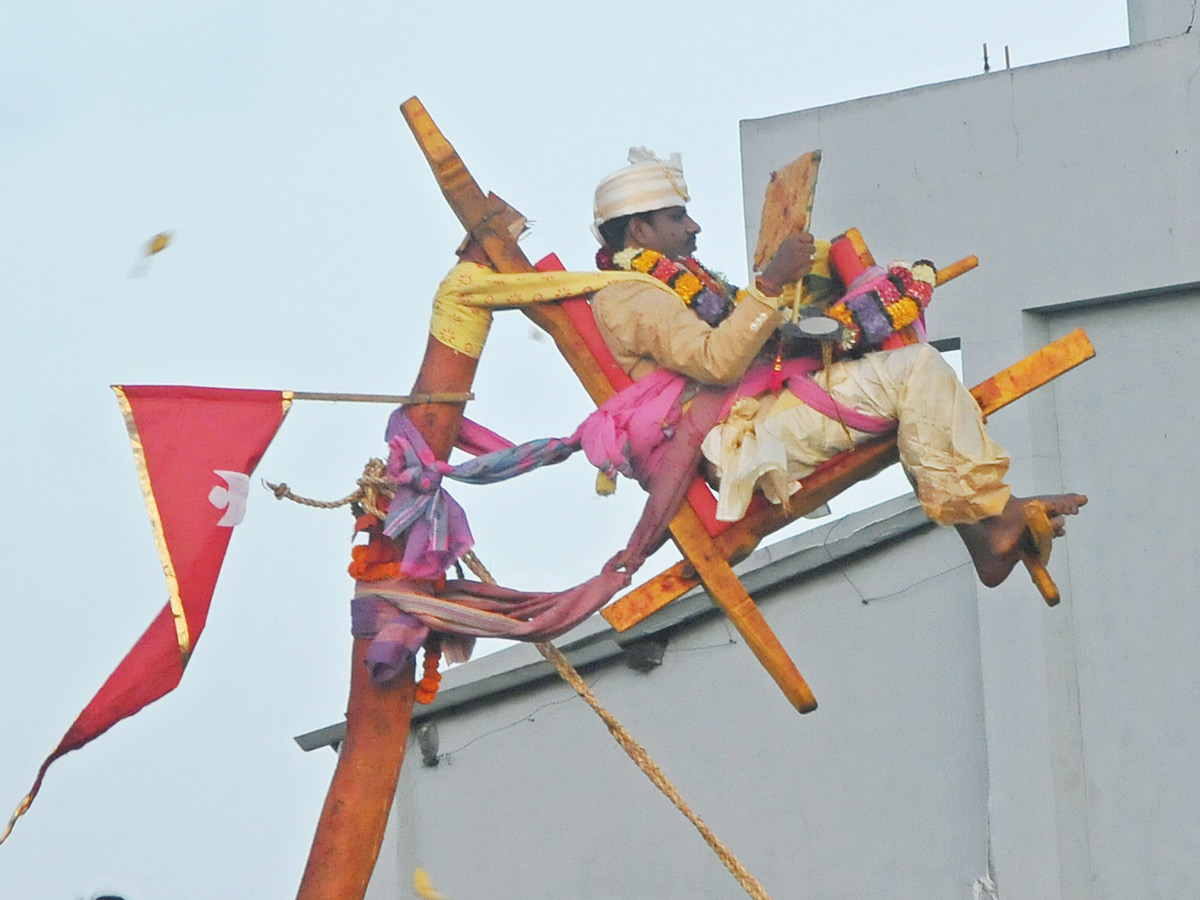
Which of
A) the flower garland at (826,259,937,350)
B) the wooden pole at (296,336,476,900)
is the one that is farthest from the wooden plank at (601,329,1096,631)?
the wooden pole at (296,336,476,900)

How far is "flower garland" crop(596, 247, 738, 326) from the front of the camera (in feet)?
17.8

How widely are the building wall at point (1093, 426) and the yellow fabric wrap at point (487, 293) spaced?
2.85m

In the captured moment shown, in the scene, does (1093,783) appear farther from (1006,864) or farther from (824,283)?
(824,283)

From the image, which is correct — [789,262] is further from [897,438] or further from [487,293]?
[487,293]

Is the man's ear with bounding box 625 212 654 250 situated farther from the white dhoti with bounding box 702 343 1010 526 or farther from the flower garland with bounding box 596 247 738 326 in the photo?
the white dhoti with bounding box 702 343 1010 526

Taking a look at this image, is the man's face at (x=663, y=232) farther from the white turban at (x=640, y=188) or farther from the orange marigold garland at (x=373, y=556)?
the orange marigold garland at (x=373, y=556)

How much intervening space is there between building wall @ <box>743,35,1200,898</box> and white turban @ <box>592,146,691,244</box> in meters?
2.59

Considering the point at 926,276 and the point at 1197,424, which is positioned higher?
the point at 926,276

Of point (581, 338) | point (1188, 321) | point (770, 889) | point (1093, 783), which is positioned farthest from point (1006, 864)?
point (581, 338)

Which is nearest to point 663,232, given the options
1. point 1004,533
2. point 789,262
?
point 789,262

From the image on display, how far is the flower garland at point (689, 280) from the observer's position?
5434 millimetres

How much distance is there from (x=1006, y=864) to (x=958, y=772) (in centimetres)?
60

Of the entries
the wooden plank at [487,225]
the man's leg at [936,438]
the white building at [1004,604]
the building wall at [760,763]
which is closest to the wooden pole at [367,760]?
the wooden plank at [487,225]

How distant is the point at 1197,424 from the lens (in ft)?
25.4
